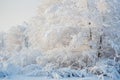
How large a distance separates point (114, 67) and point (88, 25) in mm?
2337

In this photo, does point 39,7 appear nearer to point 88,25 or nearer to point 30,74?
point 88,25

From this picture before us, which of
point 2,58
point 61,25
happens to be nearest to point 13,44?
point 2,58

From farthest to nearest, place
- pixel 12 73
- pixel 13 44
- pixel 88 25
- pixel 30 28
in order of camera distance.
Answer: pixel 13 44 → pixel 30 28 → pixel 88 25 → pixel 12 73

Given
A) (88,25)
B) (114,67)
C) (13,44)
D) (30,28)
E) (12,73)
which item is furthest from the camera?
(13,44)

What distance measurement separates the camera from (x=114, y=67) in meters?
11.1

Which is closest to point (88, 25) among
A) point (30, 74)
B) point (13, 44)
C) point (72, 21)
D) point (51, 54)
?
point (72, 21)

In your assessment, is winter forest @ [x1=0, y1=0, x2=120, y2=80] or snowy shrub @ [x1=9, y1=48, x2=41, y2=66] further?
snowy shrub @ [x1=9, y1=48, x2=41, y2=66]

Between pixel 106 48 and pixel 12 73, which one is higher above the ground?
pixel 106 48

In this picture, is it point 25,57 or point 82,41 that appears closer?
point 82,41

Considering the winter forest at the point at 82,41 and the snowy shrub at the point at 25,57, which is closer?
the winter forest at the point at 82,41

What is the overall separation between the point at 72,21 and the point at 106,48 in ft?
7.01

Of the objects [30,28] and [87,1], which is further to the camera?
[30,28]

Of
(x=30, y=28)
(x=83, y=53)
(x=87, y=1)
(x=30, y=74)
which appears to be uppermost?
(x=87, y=1)

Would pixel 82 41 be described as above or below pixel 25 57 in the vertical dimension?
above
